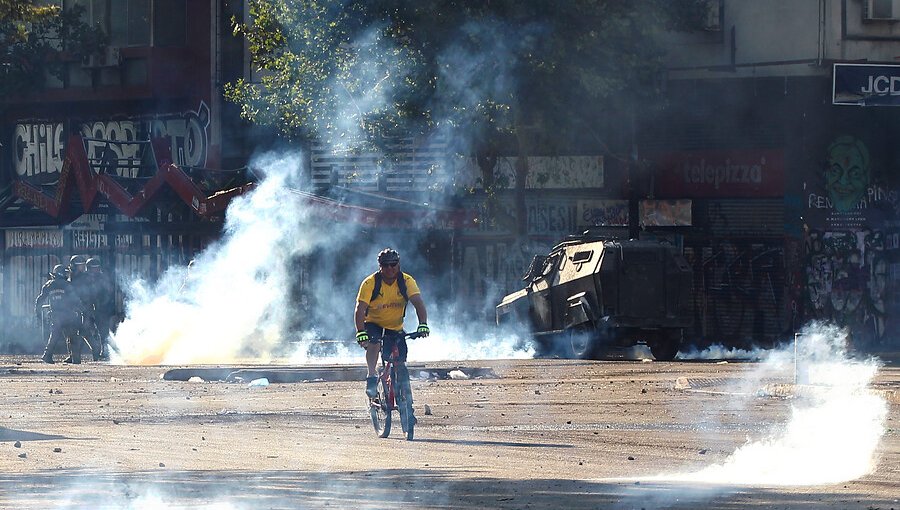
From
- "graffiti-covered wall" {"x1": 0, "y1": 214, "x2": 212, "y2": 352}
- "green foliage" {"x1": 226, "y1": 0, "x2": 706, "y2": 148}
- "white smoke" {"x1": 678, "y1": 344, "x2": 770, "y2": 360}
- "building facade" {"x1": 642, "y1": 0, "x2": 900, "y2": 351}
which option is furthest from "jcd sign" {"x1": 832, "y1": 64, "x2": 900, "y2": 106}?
"graffiti-covered wall" {"x1": 0, "y1": 214, "x2": 212, "y2": 352}

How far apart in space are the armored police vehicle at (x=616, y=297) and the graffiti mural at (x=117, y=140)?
44.0 ft

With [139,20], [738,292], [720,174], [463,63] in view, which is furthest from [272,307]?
[139,20]

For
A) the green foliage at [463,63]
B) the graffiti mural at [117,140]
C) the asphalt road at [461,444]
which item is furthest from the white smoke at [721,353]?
the graffiti mural at [117,140]

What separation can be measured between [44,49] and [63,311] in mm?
12771

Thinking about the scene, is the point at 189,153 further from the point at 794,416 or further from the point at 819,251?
the point at 794,416

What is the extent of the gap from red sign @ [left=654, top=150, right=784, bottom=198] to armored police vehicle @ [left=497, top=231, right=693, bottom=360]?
6.15 meters

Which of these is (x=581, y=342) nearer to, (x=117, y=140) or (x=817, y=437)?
(x=817, y=437)

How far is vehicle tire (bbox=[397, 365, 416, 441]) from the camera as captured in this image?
573 inches

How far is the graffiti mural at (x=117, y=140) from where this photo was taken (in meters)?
38.7

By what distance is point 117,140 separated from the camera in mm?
40281

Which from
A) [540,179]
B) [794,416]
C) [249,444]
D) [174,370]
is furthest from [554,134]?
[249,444]

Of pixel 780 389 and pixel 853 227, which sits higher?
pixel 853 227

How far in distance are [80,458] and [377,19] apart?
17.2 m

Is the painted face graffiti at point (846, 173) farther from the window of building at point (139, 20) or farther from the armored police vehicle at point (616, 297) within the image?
the window of building at point (139, 20)
